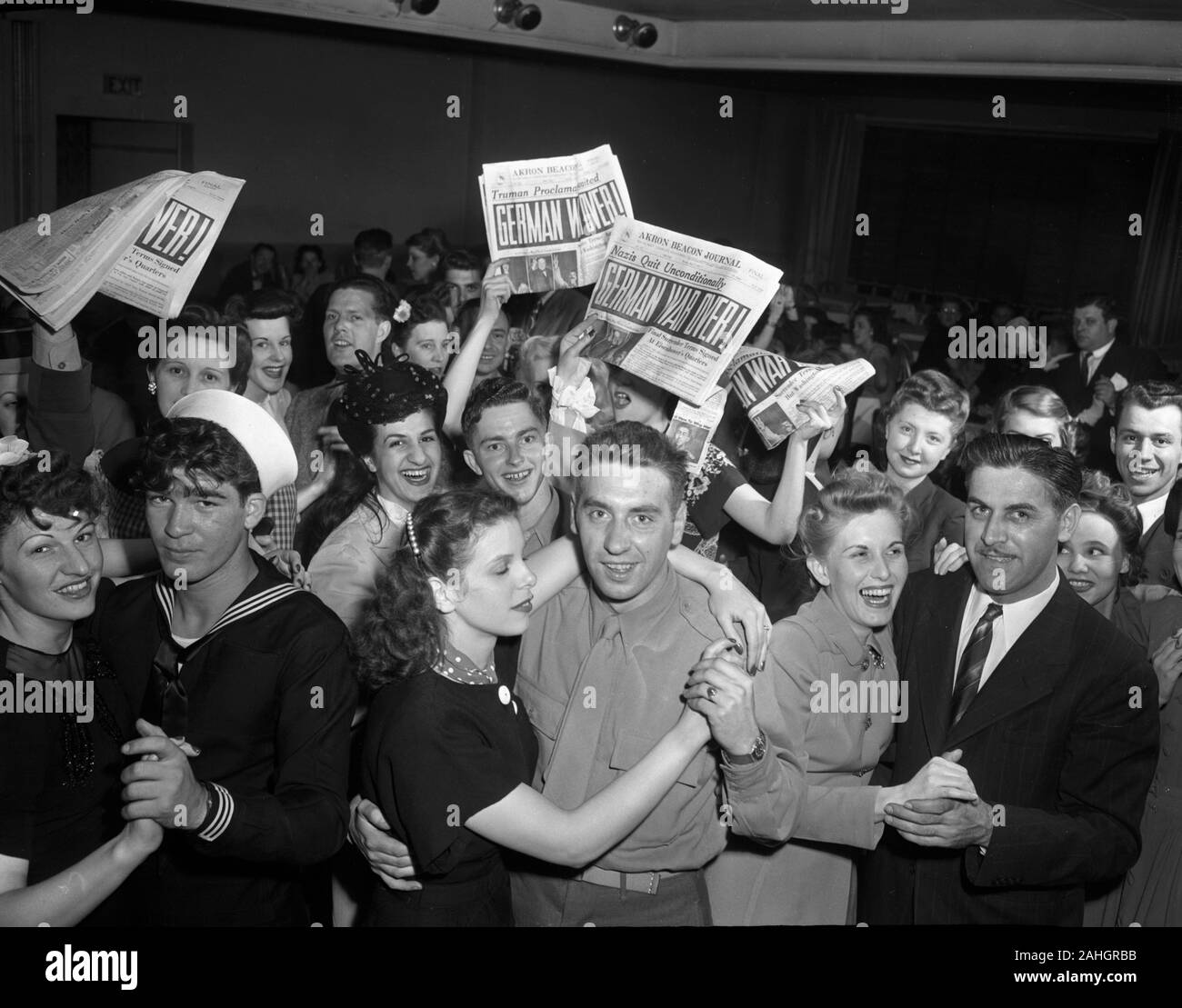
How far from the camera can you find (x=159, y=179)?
2729 millimetres

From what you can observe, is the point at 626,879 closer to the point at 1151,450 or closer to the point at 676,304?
the point at 676,304

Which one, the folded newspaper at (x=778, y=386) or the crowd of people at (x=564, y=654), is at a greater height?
the folded newspaper at (x=778, y=386)

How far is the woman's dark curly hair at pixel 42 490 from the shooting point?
2061 mm

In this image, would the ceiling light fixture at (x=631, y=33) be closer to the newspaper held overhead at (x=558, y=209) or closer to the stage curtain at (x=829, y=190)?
the stage curtain at (x=829, y=190)

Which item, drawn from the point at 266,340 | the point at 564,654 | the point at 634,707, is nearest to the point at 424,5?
the point at 266,340

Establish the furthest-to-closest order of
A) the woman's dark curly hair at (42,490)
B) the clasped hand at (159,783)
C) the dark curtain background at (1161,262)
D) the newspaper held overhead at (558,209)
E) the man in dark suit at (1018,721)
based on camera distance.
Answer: the dark curtain background at (1161,262) → the newspaper held overhead at (558,209) → the man in dark suit at (1018,721) → the woman's dark curly hair at (42,490) → the clasped hand at (159,783)

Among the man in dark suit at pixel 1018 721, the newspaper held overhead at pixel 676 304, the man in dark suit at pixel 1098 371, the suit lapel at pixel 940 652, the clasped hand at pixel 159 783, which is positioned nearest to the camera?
A: the clasped hand at pixel 159 783

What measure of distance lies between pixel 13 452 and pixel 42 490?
0.22 meters

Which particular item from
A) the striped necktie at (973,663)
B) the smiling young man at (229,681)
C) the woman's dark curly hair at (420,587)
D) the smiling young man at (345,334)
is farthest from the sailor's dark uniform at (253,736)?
the striped necktie at (973,663)

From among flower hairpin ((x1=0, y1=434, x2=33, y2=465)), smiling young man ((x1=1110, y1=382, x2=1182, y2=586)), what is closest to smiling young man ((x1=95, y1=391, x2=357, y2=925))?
flower hairpin ((x1=0, y1=434, x2=33, y2=465))

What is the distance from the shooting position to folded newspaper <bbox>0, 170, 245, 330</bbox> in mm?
2596

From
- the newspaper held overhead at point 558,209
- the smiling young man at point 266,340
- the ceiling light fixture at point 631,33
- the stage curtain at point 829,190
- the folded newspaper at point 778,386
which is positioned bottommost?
the folded newspaper at point 778,386

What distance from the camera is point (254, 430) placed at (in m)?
2.31
